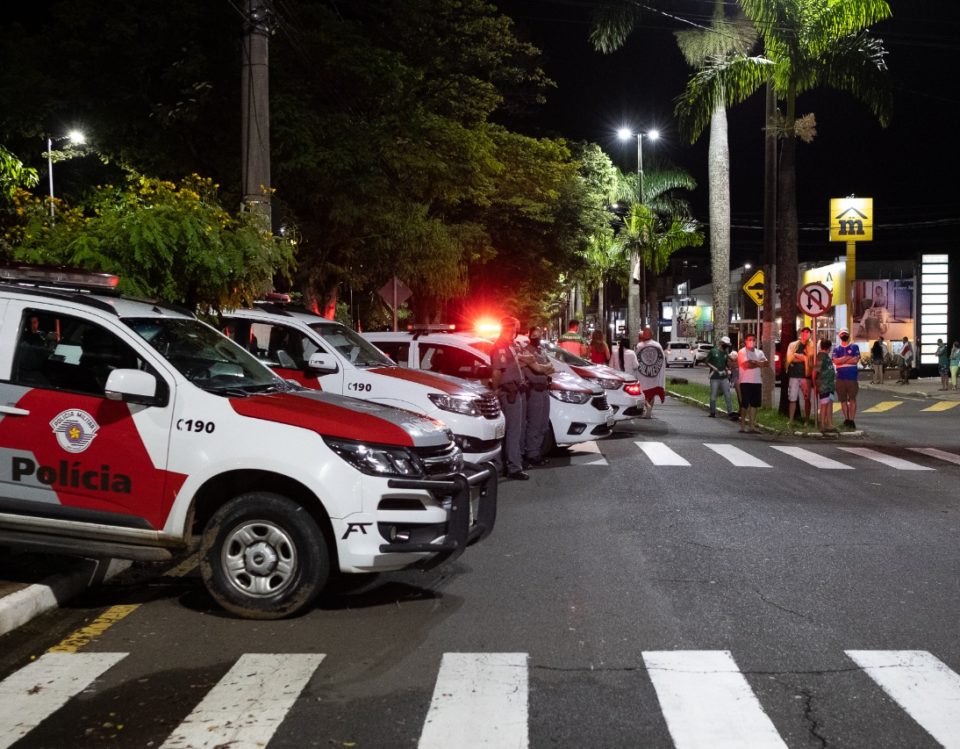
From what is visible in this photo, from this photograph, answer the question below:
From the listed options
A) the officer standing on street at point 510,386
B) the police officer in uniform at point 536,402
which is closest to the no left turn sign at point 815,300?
the police officer in uniform at point 536,402

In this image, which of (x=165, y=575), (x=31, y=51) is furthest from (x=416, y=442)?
(x=31, y=51)

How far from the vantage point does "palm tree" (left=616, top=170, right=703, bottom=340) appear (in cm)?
4734

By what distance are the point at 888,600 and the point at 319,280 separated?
853 inches

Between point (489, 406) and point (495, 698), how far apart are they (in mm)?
6593

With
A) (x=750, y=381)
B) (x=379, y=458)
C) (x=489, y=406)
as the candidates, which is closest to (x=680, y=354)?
(x=750, y=381)

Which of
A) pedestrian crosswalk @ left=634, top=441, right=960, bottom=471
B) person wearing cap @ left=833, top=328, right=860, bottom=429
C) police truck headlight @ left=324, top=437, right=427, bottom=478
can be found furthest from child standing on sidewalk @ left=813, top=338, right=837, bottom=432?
police truck headlight @ left=324, top=437, right=427, bottom=478

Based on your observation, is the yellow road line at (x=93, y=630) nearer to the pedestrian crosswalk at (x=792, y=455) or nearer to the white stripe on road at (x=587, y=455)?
the white stripe on road at (x=587, y=455)

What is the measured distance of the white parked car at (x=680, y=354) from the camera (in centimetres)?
6303

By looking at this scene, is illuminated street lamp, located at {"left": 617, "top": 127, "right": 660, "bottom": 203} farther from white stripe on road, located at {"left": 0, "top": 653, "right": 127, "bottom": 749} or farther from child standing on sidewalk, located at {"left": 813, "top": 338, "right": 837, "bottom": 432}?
white stripe on road, located at {"left": 0, "top": 653, "right": 127, "bottom": 749}

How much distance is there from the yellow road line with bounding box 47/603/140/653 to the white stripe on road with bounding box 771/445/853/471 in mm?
10086

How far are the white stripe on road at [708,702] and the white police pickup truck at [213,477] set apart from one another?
5.33ft

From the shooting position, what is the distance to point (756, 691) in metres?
5.18

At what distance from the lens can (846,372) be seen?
2022 centimetres

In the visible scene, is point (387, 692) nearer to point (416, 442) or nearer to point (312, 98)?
point (416, 442)
